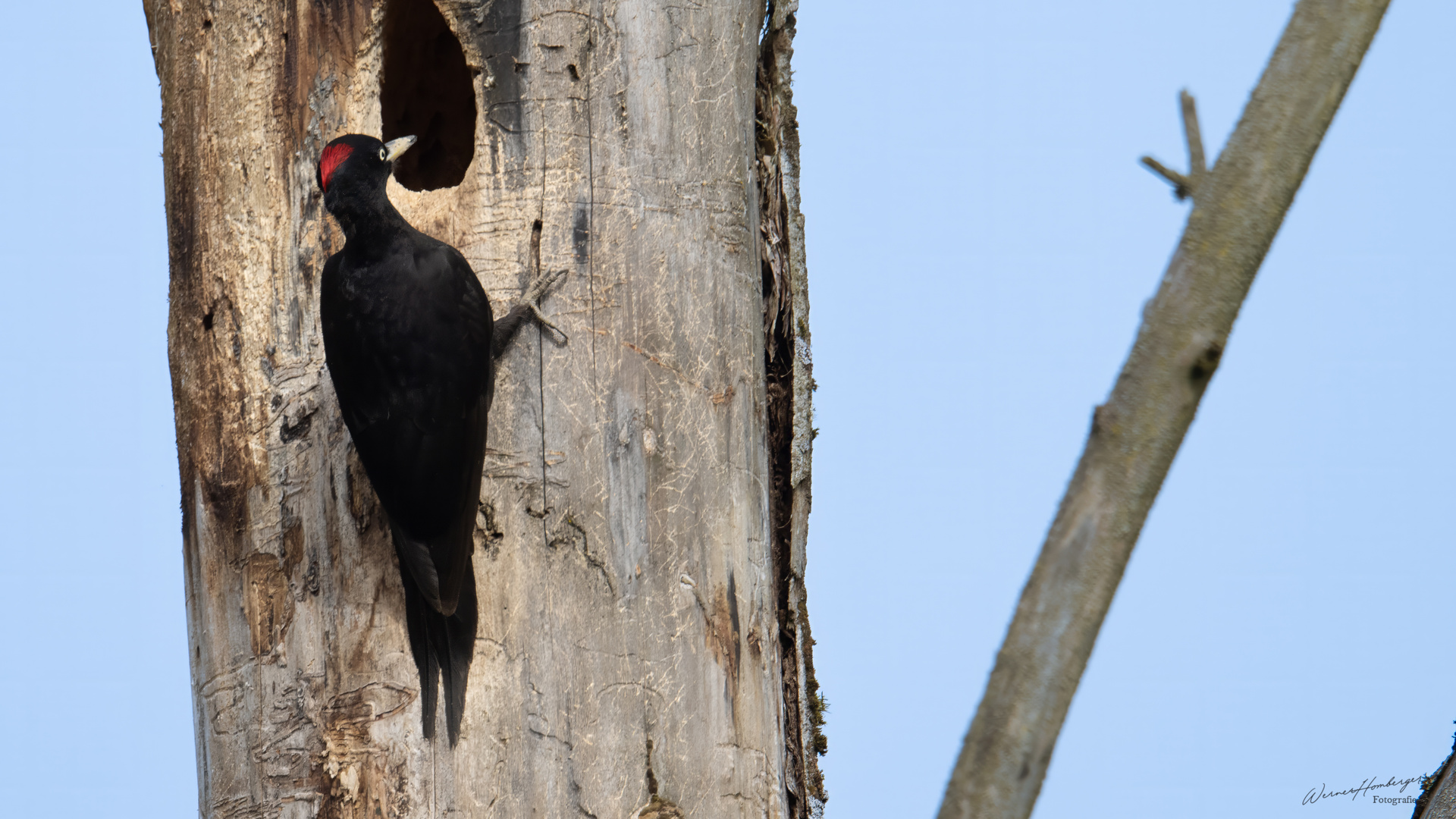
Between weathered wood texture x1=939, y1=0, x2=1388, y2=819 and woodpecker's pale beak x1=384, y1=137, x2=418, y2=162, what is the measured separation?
171cm

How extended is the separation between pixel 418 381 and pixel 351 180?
1.31 ft

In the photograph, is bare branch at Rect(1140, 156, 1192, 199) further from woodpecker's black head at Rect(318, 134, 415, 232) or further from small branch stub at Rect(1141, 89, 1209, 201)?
woodpecker's black head at Rect(318, 134, 415, 232)

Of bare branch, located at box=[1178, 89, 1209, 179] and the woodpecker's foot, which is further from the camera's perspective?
the woodpecker's foot

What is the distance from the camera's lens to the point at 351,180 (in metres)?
2.59

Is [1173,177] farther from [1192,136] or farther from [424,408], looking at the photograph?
[424,408]

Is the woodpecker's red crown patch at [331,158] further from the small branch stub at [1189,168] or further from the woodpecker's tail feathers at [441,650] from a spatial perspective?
the small branch stub at [1189,168]

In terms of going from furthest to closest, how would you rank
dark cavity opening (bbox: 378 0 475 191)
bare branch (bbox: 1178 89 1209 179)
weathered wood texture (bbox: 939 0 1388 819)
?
dark cavity opening (bbox: 378 0 475 191) → bare branch (bbox: 1178 89 1209 179) → weathered wood texture (bbox: 939 0 1388 819)

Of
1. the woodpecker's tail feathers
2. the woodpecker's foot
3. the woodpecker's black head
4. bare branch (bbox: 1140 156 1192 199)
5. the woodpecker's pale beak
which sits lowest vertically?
the woodpecker's tail feathers

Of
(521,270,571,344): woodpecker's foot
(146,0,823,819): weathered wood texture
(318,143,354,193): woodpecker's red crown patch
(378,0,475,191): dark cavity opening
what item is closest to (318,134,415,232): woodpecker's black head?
(318,143,354,193): woodpecker's red crown patch

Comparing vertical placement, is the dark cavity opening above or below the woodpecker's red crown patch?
above

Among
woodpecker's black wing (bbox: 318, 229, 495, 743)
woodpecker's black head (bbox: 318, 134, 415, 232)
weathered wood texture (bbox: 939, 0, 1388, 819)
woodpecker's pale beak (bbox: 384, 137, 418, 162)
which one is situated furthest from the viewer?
woodpecker's pale beak (bbox: 384, 137, 418, 162)

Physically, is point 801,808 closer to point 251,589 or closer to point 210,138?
point 251,589

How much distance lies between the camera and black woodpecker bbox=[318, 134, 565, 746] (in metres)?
2.44

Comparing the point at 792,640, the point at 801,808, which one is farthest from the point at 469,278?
the point at 801,808
